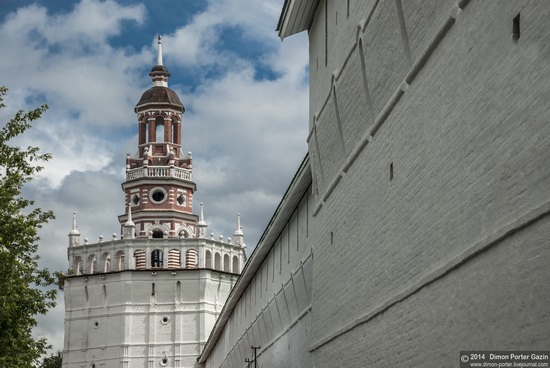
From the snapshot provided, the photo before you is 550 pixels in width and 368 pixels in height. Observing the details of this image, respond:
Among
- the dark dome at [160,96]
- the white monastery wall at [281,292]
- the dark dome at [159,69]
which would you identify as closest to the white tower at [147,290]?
the dark dome at [160,96]

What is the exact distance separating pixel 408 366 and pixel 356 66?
5497 mm

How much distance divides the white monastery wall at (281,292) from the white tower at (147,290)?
36.3 metres

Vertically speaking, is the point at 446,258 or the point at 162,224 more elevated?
the point at 162,224

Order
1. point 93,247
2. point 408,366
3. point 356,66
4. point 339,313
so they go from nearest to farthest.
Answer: point 408,366 → point 356,66 → point 339,313 → point 93,247

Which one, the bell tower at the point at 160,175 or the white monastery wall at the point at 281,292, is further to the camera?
the bell tower at the point at 160,175

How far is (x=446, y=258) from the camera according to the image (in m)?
12.1

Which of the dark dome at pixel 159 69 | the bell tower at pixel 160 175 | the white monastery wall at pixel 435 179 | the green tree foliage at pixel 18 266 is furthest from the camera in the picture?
the dark dome at pixel 159 69

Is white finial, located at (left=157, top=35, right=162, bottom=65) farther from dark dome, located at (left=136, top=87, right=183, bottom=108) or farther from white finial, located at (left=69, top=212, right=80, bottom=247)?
white finial, located at (left=69, top=212, right=80, bottom=247)

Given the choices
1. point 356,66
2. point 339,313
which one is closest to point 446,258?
point 356,66

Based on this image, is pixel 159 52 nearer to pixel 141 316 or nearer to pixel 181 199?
pixel 181 199

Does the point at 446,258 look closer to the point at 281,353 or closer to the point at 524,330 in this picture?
the point at 524,330

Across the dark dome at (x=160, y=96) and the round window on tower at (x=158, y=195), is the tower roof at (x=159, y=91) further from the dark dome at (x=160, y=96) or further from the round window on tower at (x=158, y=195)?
the round window on tower at (x=158, y=195)

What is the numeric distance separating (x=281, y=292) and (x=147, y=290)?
53.8 metres

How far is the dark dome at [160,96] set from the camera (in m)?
95.1
